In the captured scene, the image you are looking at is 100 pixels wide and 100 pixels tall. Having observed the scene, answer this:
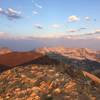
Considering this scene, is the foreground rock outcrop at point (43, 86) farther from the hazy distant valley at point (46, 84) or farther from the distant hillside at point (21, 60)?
the distant hillside at point (21, 60)

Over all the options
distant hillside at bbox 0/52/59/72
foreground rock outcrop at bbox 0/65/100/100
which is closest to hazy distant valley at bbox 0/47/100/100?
foreground rock outcrop at bbox 0/65/100/100

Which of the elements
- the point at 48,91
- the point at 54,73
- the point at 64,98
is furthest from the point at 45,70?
the point at 64,98

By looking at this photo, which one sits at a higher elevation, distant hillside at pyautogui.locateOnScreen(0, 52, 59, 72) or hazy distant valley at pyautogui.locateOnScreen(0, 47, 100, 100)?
distant hillside at pyautogui.locateOnScreen(0, 52, 59, 72)

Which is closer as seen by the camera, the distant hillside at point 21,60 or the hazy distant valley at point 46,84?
the hazy distant valley at point 46,84

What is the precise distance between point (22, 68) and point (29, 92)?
13.5 feet

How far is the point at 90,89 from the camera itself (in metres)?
12.1

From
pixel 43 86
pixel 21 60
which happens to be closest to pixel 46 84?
pixel 43 86

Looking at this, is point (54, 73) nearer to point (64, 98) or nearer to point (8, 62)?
point (64, 98)

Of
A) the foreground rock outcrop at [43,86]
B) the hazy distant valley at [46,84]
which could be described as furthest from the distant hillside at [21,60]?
the foreground rock outcrop at [43,86]

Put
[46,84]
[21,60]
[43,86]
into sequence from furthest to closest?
[21,60] < [46,84] < [43,86]

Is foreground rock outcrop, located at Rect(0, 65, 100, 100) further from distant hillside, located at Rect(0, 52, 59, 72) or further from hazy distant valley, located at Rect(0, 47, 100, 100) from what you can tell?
distant hillside, located at Rect(0, 52, 59, 72)

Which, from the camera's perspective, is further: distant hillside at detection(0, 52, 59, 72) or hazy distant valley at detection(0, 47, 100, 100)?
distant hillside at detection(0, 52, 59, 72)

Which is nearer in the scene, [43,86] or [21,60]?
[43,86]

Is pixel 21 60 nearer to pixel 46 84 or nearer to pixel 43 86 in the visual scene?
pixel 46 84
